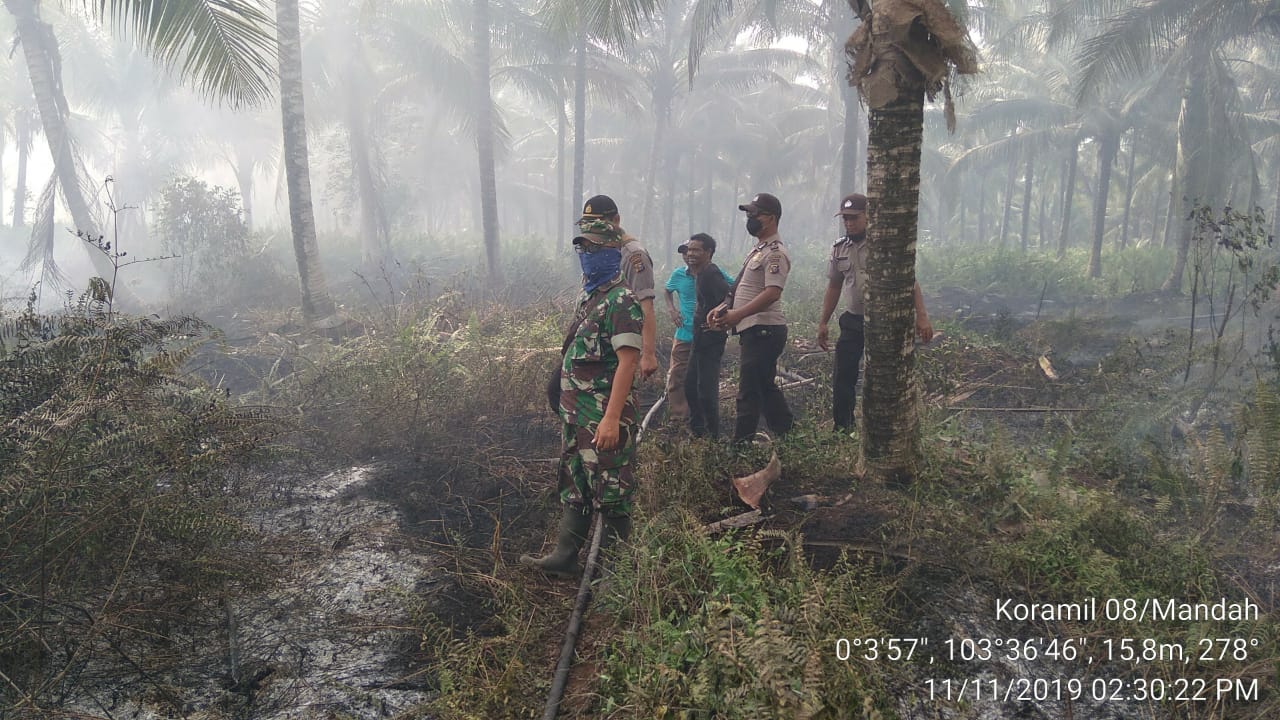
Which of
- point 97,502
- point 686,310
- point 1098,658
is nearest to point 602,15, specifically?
point 686,310

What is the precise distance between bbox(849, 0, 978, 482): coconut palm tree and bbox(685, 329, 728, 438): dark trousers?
1.32 m

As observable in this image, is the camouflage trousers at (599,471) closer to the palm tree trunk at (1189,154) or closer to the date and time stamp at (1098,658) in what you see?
the date and time stamp at (1098,658)

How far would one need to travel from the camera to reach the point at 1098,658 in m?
2.78

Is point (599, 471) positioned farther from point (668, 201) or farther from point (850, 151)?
point (668, 201)

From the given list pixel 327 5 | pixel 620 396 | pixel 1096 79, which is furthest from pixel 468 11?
pixel 620 396

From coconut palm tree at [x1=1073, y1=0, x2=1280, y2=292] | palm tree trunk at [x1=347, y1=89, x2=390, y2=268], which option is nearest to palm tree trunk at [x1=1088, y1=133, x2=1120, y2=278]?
coconut palm tree at [x1=1073, y1=0, x2=1280, y2=292]

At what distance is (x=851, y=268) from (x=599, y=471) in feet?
8.67

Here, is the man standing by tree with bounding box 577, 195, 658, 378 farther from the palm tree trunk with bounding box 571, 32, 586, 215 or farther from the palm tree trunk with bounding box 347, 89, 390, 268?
the palm tree trunk with bounding box 347, 89, 390, 268

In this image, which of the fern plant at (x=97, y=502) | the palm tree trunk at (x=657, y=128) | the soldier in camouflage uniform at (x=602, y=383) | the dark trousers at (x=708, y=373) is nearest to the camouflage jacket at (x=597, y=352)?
the soldier in camouflage uniform at (x=602, y=383)

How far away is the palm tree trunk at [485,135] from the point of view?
15.3 m

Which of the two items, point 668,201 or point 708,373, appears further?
point 668,201

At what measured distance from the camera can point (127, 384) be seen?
3568 millimetres

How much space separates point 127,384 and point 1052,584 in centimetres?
460

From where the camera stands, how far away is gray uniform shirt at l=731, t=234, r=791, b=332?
4.57 metres
